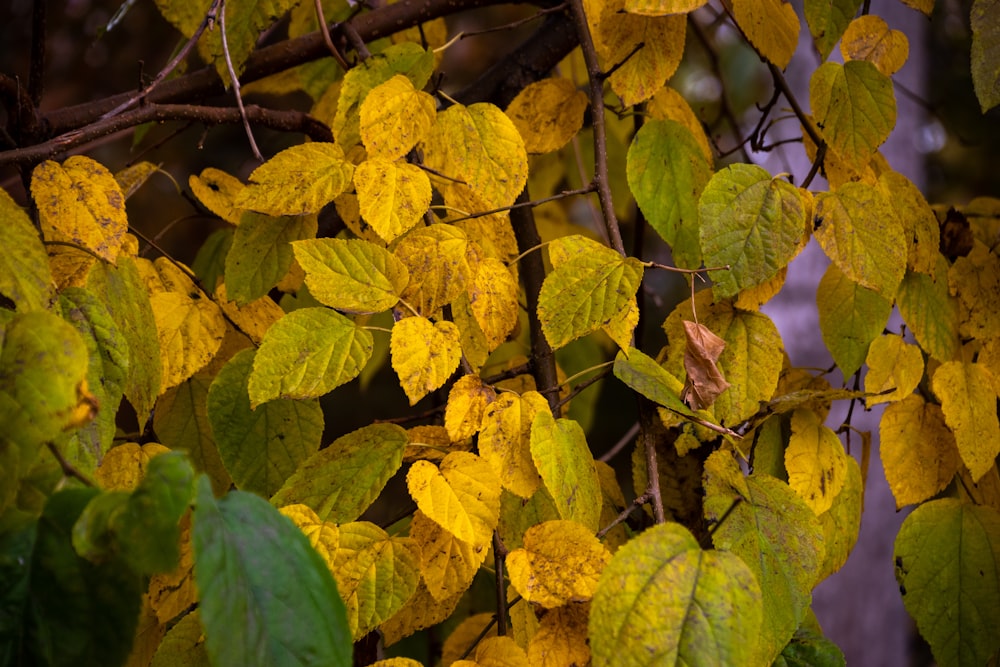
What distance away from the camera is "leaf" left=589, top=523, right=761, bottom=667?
1.44 ft

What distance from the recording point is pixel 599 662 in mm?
443

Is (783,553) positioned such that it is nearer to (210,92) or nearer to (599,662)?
(599,662)

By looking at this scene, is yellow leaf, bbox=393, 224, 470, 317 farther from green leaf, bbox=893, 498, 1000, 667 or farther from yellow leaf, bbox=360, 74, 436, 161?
green leaf, bbox=893, 498, 1000, 667

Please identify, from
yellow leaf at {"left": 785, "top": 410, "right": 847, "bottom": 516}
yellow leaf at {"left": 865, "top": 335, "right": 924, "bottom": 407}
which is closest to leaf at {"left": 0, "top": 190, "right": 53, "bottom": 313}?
yellow leaf at {"left": 785, "top": 410, "right": 847, "bottom": 516}

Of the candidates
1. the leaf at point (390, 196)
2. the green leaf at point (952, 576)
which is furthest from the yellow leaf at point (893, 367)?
the leaf at point (390, 196)

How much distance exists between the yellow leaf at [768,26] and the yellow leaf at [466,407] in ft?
1.31

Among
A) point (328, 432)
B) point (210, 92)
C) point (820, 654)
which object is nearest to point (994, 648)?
point (820, 654)

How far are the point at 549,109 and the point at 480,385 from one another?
0.36 m

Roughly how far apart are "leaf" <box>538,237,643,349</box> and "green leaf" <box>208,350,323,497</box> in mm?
221

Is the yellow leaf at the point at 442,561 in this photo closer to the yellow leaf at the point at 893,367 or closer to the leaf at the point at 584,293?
the leaf at the point at 584,293

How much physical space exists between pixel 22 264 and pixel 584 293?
1.19ft

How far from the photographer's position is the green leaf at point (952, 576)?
2.30 feet

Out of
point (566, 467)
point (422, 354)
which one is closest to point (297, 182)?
point (422, 354)

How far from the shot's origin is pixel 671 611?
44 cm
